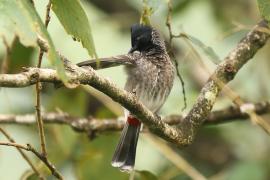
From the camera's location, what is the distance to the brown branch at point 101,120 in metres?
3.15

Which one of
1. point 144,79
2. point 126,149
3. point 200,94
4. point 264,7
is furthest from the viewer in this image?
point 126,149

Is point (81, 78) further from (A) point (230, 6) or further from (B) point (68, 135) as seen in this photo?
(A) point (230, 6)

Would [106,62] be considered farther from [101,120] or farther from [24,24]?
[101,120]

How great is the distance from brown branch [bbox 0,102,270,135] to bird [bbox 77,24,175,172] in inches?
5.0

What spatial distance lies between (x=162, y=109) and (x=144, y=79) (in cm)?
118

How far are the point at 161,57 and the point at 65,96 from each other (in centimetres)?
66

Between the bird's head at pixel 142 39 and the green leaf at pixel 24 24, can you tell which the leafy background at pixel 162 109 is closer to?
the bird's head at pixel 142 39

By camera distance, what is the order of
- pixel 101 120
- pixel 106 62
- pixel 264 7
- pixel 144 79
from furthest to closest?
pixel 101 120, pixel 144 79, pixel 106 62, pixel 264 7

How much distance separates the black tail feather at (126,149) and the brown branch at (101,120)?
0.41ft

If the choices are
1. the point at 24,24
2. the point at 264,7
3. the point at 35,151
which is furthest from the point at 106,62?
the point at 24,24

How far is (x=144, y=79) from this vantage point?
2.98 m

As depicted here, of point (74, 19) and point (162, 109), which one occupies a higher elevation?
point (74, 19)

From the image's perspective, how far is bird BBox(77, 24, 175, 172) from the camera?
118 inches

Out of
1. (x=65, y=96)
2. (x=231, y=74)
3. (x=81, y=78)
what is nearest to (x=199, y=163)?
(x=65, y=96)
